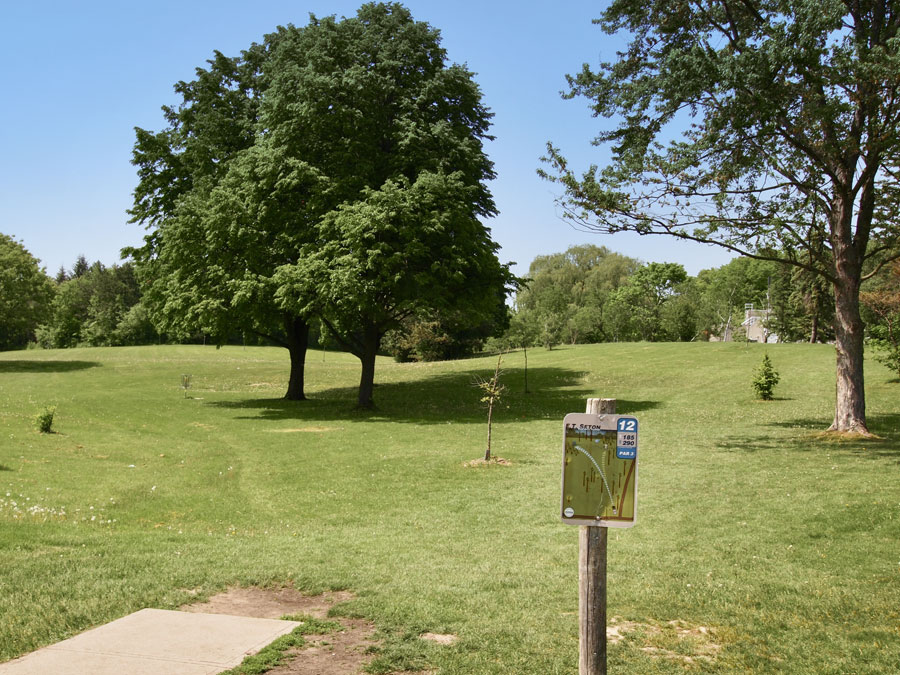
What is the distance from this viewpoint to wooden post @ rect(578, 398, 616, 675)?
14.2 ft

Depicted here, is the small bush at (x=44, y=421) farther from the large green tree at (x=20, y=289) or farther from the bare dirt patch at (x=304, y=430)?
the large green tree at (x=20, y=289)

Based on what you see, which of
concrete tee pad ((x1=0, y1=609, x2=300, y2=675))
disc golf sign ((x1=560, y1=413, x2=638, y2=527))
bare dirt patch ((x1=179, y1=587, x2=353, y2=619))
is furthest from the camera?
bare dirt patch ((x1=179, y1=587, x2=353, y2=619))

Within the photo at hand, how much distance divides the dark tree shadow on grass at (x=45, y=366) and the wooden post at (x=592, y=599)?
5057 centimetres

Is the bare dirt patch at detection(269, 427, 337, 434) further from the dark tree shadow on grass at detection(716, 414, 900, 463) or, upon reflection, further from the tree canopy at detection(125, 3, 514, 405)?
the dark tree shadow on grass at detection(716, 414, 900, 463)

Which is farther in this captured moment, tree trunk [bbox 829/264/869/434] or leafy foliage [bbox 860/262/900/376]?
leafy foliage [bbox 860/262/900/376]

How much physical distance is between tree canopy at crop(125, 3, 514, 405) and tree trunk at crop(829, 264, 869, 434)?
1267 centimetres

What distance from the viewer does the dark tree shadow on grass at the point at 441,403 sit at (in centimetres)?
2686

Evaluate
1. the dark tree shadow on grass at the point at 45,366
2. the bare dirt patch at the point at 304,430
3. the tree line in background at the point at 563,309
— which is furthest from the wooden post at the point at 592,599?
the dark tree shadow on grass at the point at 45,366

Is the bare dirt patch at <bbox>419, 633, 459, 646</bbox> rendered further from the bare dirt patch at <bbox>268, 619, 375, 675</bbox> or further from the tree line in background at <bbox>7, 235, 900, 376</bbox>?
the tree line in background at <bbox>7, 235, 900, 376</bbox>

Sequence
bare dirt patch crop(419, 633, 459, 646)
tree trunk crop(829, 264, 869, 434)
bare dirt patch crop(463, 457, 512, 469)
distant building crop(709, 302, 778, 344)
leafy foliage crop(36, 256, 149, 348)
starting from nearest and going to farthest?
bare dirt patch crop(419, 633, 459, 646)
bare dirt patch crop(463, 457, 512, 469)
tree trunk crop(829, 264, 869, 434)
distant building crop(709, 302, 778, 344)
leafy foliage crop(36, 256, 149, 348)

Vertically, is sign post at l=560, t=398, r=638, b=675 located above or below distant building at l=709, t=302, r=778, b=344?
below

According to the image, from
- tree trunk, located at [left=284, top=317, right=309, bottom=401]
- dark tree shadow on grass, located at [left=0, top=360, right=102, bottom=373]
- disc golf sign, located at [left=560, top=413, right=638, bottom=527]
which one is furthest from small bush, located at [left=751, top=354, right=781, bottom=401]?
dark tree shadow on grass, located at [left=0, top=360, right=102, bottom=373]

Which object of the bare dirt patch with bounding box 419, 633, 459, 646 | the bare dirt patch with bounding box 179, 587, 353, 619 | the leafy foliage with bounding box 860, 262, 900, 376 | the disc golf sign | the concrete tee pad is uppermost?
the leafy foliage with bounding box 860, 262, 900, 376

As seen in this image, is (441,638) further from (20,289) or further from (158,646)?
(20,289)
